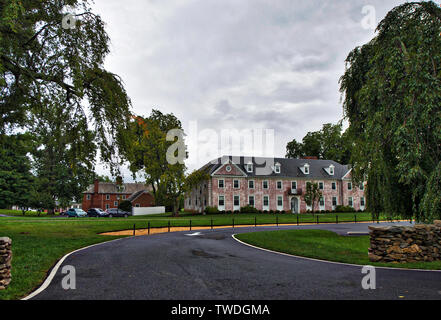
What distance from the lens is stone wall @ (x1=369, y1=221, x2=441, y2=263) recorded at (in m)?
11.4

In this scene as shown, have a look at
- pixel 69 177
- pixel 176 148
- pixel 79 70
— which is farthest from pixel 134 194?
pixel 79 70

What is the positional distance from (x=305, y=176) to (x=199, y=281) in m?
50.8

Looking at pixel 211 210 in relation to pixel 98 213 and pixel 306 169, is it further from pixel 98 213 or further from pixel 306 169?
pixel 306 169

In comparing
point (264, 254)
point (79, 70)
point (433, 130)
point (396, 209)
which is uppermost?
point (79, 70)

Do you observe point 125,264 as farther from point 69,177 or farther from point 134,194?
point 134,194

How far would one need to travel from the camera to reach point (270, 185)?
54.2 meters

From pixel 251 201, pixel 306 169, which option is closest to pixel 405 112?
pixel 251 201

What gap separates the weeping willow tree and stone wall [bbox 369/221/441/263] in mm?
764

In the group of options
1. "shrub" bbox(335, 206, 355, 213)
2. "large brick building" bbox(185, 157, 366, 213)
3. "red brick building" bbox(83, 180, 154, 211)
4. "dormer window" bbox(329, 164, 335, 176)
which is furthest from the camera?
"red brick building" bbox(83, 180, 154, 211)

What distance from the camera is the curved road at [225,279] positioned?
6.95 metres

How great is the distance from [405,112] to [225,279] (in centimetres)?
889

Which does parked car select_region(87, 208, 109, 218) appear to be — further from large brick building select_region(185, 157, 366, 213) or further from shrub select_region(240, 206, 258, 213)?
shrub select_region(240, 206, 258, 213)

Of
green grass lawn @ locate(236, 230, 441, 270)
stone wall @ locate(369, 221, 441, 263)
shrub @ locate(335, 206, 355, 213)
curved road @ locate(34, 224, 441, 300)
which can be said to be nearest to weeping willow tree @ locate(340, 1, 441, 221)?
stone wall @ locate(369, 221, 441, 263)

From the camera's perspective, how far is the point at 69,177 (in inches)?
2530
